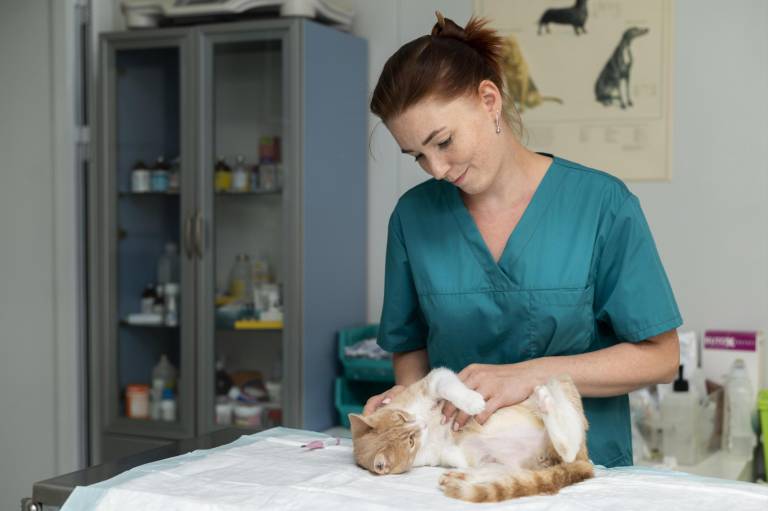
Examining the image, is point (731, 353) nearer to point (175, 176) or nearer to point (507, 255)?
point (507, 255)

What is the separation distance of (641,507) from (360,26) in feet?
7.99

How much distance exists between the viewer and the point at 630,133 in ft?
9.44

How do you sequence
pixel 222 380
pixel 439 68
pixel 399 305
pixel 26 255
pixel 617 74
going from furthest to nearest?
pixel 26 255 < pixel 222 380 < pixel 617 74 < pixel 399 305 < pixel 439 68

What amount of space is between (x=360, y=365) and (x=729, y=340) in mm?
1111

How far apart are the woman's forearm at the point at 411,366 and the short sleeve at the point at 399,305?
2 cm

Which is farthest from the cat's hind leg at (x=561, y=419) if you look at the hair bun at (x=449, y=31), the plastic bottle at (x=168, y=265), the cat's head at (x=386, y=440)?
the plastic bottle at (x=168, y=265)

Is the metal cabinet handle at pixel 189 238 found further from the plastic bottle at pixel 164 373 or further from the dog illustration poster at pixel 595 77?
the dog illustration poster at pixel 595 77

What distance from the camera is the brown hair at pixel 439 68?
1466 mm

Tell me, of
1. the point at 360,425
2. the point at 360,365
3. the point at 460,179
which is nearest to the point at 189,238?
the point at 360,365

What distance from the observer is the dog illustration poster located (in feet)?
9.30

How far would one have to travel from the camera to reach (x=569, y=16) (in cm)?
293

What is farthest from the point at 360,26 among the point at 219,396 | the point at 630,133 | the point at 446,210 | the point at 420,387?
the point at 420,387

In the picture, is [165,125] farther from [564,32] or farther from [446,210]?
[446,210]

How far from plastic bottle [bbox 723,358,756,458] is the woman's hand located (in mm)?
1395
